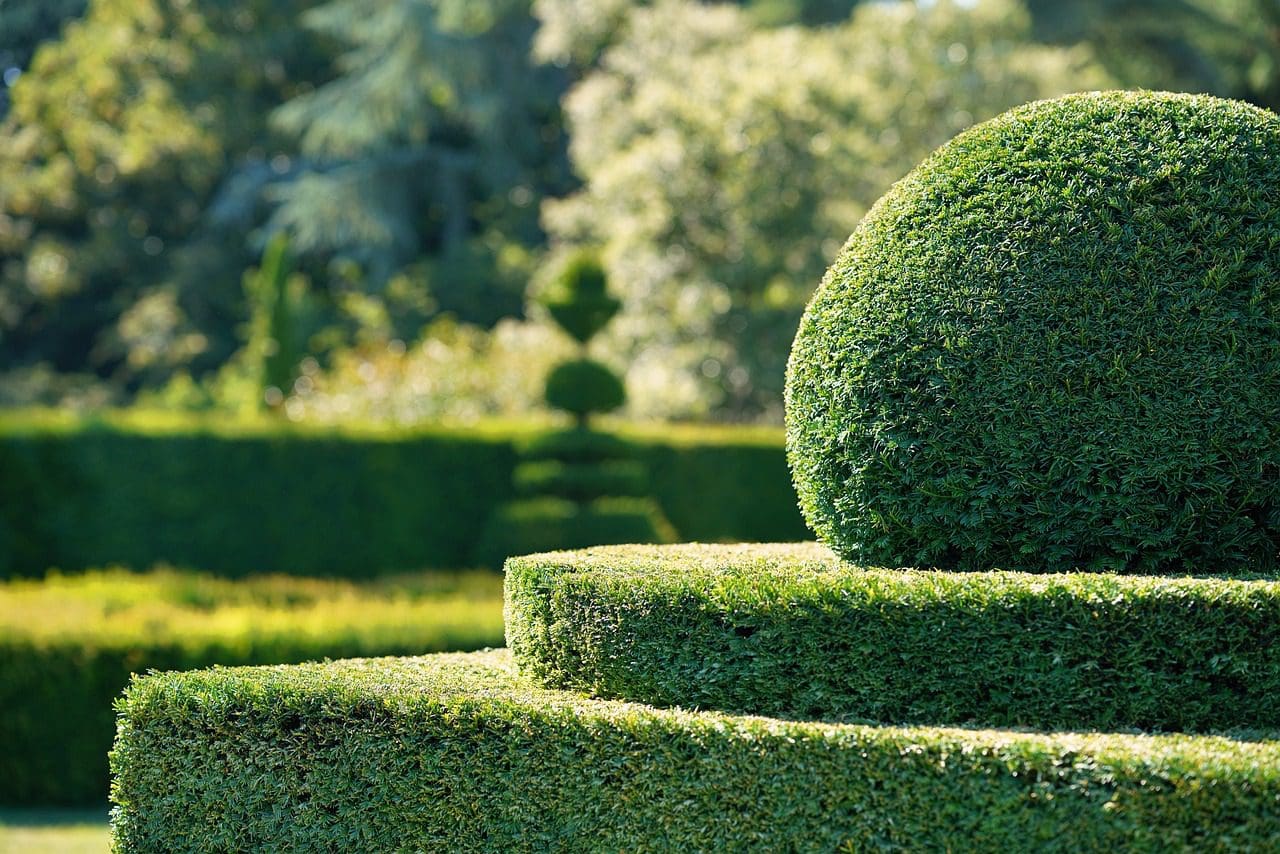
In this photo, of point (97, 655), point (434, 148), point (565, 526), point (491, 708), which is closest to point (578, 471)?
point (565, 526)

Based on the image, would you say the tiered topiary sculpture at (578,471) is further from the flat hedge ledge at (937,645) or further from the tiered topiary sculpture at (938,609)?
the flat hedge ledge at (937,645)

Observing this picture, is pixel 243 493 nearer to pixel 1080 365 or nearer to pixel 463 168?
pixel 1080 365

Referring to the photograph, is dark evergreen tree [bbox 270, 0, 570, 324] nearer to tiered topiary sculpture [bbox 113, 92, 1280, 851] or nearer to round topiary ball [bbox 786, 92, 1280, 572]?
tiered topiary sculpture [bbox 113, 92, 1280, 851]

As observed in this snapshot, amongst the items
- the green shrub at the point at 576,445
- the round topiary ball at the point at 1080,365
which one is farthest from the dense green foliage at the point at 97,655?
the round topiary ball at the point at 1080,365

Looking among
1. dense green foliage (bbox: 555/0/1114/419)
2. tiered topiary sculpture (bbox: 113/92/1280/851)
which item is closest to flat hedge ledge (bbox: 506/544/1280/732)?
tiered topiary sculpture (bbox: 113/92/1280/851)

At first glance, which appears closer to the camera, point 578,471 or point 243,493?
point 578,471

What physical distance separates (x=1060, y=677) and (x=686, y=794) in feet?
3.67

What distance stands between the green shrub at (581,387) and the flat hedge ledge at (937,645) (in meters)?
8.50

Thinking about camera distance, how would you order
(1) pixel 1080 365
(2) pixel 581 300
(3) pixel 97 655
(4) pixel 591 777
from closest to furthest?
(4) pixel 591 777, (1) pixel 1080 365, (3) pixel 97 655, (2) pixel 581 300

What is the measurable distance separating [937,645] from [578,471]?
29.8 ft

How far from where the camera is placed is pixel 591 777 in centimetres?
407

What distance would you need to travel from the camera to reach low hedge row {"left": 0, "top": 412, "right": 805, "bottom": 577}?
43.9 ft

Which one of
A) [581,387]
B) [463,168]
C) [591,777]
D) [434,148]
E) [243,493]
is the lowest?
[591,777]

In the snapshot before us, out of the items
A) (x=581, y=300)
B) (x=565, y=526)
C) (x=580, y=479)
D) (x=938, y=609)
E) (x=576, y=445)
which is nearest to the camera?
(x=938, y=609)
